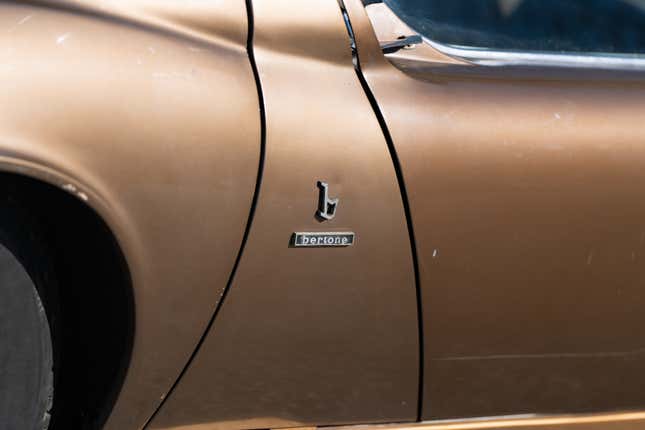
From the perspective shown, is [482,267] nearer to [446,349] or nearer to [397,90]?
[446,349]

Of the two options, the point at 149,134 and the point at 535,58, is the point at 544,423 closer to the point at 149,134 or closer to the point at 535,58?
the point at 535,58

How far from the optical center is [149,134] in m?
1.96

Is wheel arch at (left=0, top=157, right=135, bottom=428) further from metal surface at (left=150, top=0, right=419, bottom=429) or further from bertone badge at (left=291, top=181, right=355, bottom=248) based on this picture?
bertone badge at (left=291, top=181, right=355, bottom=248)

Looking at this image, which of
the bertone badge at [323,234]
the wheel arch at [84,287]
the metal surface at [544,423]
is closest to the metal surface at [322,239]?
the bertone badge at [323,234]

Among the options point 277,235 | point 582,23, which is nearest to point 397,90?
point 277,235

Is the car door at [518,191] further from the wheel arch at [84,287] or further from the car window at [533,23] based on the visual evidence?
the wheel arch at [84,287]

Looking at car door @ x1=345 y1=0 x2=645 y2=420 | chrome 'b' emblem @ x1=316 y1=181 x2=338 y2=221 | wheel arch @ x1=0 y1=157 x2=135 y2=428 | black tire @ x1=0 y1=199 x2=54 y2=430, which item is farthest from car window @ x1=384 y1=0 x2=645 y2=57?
black tire @ x1=0 y1=199 x2=54 y2=430

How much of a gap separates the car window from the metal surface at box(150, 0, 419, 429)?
0.26m

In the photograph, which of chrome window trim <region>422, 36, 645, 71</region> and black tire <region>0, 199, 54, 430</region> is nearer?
black tire <region>0, 199, 54, 430</region>

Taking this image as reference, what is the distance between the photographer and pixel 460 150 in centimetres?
214

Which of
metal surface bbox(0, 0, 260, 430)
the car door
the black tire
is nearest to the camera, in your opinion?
metal surface bbox(0, 0, 260, 430)

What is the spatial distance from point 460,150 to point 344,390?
1.97ft

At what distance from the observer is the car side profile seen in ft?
6.45

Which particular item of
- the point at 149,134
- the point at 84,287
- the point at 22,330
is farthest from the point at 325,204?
the point at 22,330
